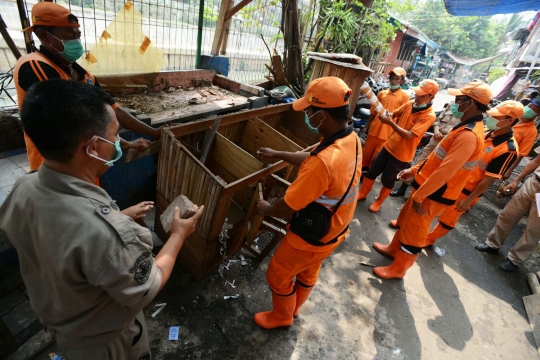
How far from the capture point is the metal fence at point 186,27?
373 centimetres

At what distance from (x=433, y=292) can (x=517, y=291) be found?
4.75 ft

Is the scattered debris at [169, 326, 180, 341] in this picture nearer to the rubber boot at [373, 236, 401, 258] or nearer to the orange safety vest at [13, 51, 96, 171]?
the orange safety vest at [13, 51, 96, 171]

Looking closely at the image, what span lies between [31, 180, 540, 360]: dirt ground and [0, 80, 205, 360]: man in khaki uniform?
1487 mm

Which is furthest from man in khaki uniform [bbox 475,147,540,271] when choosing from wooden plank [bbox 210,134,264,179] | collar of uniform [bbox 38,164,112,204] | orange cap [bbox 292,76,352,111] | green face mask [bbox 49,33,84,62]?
green face mask [bbox 49,33,84,62]

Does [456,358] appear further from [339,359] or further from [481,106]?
[481,106]

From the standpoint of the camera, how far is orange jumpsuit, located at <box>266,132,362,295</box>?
1.67 metres

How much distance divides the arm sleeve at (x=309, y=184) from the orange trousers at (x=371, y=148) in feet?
12.0

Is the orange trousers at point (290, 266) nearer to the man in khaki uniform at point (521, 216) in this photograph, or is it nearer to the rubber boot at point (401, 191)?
the man in khaki uniform at point (521, 216)

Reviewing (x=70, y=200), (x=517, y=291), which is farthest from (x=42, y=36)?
(x=517, y=291)

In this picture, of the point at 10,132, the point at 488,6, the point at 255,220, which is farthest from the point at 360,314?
the point at 488,6

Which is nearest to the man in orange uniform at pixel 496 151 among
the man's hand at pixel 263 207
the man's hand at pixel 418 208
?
the man's hand at pixel 418 208

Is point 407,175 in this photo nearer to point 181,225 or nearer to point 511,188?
point 511,188

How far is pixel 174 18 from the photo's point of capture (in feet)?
15.8

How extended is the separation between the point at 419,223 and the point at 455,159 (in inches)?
34.2
